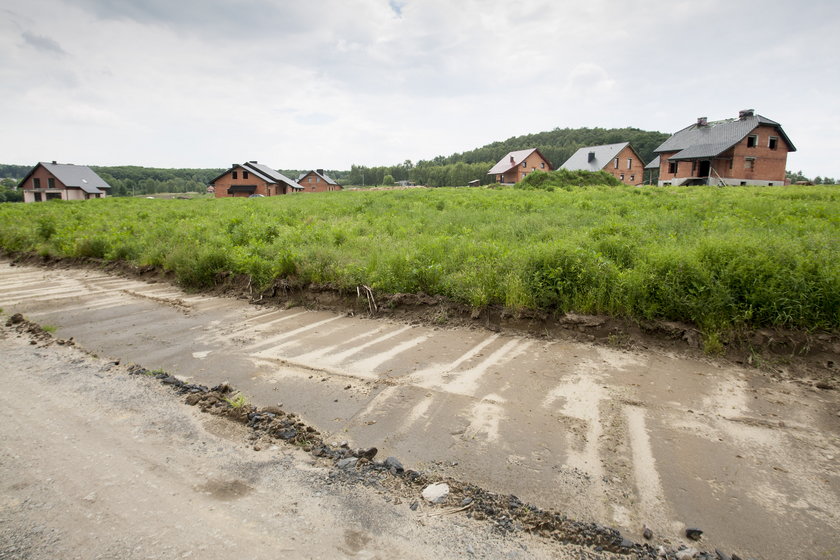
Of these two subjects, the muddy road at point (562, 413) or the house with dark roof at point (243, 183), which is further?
the house with dark roof at point (243, 183)

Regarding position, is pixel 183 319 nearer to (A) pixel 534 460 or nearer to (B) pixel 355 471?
(B) pixel 355 471

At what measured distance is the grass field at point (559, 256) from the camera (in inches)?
214

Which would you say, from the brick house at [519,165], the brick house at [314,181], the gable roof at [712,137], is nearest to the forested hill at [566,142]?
the brick house at [519,165]

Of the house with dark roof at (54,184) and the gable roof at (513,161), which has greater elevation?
the gable roof at (513,161)

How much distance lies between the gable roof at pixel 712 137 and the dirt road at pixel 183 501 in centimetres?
4207

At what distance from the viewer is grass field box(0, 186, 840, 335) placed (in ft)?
17.8

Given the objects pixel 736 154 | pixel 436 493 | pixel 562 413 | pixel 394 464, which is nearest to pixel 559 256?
pixel 562 413

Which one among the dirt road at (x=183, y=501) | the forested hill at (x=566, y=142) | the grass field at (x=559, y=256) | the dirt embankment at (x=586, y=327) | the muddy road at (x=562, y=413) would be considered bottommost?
the dirt road at (x=183, y=501)

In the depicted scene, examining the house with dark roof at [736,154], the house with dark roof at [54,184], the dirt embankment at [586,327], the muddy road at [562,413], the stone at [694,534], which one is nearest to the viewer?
the stone at [694,534]

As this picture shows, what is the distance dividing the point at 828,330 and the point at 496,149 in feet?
370

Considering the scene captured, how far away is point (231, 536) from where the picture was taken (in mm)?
2625

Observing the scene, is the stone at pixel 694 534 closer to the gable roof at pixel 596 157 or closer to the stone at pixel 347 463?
the stone at pixel 347 463

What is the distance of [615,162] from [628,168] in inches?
103

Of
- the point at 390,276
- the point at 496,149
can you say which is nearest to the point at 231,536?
the point at 390,276
